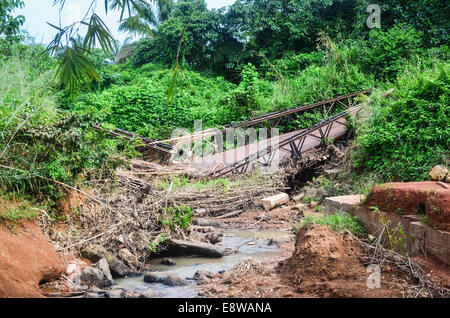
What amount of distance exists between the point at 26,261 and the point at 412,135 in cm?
657

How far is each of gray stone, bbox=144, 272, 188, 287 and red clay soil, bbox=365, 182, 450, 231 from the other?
242cm

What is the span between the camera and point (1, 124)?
4797 mm

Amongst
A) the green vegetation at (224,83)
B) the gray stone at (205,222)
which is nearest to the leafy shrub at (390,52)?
the green vegetation at (224,83)

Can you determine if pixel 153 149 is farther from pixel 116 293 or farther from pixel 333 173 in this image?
pixel 116 293

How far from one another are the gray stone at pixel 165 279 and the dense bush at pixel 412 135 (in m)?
4.61

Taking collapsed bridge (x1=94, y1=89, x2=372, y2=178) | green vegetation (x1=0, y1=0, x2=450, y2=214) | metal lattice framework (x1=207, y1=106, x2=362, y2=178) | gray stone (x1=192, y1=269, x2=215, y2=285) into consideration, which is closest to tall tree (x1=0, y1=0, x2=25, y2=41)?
green vegetation (x1=0, y1=0, x2=450, y2=214)

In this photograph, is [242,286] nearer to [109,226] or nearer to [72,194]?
[109,226]

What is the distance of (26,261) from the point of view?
379 centimetres

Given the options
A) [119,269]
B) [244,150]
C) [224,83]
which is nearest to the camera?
[119,269]

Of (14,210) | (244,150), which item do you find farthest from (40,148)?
(244,150)

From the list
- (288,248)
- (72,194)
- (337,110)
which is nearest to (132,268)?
(72,194)

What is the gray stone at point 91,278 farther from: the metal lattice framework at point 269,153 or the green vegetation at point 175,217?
the metal lattice framework at point 269,153

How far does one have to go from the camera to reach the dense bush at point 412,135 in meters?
6.70

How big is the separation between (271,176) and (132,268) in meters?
4.95
